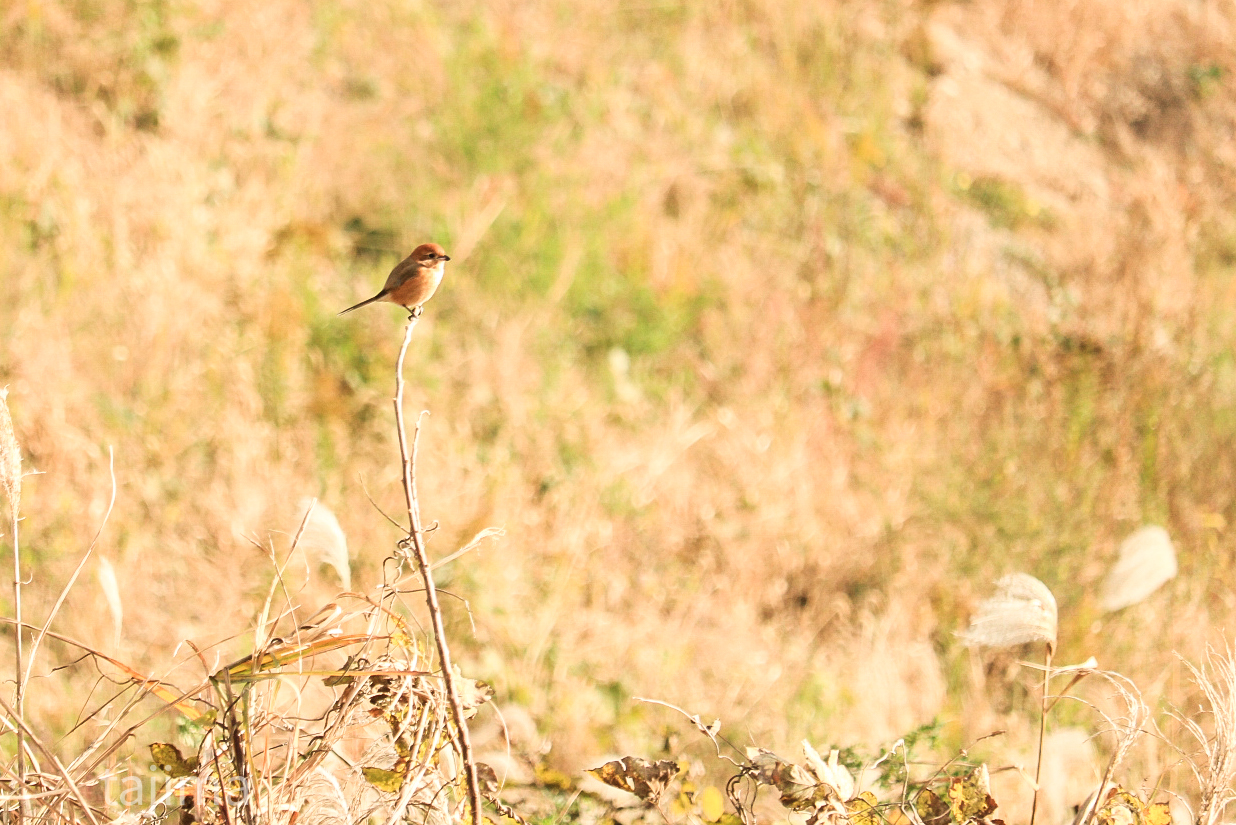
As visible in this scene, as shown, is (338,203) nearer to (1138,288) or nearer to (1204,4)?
(1138,288)

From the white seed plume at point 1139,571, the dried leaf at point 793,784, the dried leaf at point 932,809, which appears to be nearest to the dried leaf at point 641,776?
the dried leaf at point 793,784

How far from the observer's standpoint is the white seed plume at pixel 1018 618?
57.4 inches

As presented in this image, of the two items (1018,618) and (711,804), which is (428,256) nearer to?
(711,804)

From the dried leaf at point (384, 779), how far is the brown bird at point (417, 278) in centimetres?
118

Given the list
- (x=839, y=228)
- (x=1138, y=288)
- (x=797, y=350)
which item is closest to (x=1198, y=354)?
(x=1138, y=288)

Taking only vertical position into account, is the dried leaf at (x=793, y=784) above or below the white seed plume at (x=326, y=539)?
below

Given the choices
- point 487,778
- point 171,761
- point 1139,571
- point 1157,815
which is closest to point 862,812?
point 1157,815

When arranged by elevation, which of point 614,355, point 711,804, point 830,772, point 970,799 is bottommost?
point 614,355

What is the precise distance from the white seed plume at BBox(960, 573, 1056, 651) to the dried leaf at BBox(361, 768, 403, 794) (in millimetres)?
846

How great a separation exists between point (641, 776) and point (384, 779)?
37 cm

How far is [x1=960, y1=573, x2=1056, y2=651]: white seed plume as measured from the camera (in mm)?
1459

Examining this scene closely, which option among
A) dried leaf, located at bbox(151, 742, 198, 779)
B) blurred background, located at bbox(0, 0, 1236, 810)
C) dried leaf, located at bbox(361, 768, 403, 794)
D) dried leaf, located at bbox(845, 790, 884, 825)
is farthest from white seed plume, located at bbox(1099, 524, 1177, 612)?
dried leaf, located at bbox(151, 742, 198, 779)

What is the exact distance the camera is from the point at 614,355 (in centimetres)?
584

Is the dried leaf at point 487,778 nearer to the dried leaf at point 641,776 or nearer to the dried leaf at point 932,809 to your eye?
the dried leaf at point 641,776
